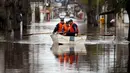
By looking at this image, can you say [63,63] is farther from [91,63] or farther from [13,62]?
[13,62]

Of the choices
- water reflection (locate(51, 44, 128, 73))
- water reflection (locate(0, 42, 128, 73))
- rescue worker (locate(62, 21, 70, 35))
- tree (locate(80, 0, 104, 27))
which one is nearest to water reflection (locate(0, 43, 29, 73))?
water reflection (locate(0, 42, 128, 73))

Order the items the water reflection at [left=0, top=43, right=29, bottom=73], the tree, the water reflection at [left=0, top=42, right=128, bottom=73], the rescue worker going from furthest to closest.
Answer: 1. the tree
2. the rescue worker
3. the water reflection at [left=0, top=42, right=128, bottom=73]
4. the water reflection at [left=0, top=43, right=29, bottom=73]

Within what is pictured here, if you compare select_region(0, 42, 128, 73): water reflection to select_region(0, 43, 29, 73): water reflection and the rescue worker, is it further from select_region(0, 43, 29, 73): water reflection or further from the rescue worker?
the rescue worker

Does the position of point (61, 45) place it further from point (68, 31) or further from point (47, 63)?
point (47, 63)

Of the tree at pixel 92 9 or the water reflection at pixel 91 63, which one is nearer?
the water reflection at pixel 91 63

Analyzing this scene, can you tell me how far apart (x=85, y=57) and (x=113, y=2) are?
848cm

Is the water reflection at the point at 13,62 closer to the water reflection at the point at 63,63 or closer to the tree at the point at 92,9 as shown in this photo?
the water reflection at the point at 63,63

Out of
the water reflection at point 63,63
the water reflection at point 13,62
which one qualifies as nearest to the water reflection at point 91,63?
the water reflection at point 63,63

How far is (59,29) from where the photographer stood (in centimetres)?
2794

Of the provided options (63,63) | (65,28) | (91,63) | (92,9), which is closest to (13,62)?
(63,63)

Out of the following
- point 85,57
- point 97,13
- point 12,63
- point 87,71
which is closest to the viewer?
point 87,71

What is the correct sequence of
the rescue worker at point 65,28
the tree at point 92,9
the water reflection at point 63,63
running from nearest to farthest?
the water reflection at point 63,63, the rescue worker at point 65,28, the tree at point 92,9

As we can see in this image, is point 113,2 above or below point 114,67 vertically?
above

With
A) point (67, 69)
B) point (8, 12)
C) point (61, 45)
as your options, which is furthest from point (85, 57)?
A: point (8, 12)
